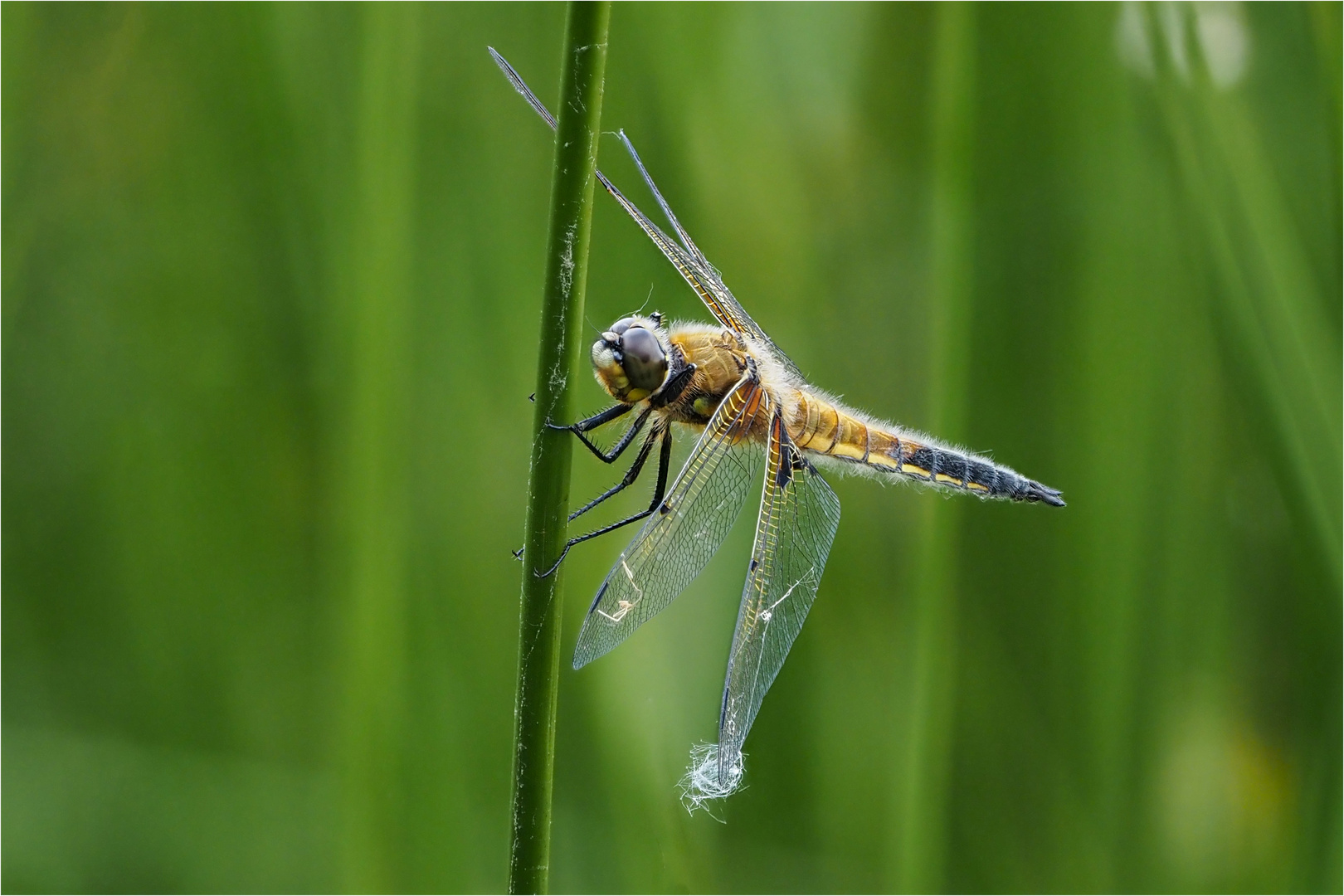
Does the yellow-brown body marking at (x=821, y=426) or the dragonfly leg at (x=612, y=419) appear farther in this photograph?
the yellow-brown body marking at (x=821, y=426)

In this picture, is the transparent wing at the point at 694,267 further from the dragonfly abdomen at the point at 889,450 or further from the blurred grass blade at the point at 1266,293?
the blurred grass blade at the point at 1266,293

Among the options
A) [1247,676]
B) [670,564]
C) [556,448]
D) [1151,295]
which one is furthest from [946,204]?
[556,448]

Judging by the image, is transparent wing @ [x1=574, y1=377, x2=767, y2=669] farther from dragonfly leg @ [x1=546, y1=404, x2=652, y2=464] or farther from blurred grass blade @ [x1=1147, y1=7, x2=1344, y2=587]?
blurred grass blade @ [x1=1147, y1=7, x2=1344, y2=587]

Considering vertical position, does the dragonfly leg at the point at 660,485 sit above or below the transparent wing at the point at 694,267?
below

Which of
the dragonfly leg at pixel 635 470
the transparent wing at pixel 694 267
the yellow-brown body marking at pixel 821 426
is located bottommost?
the dragonfly leg at pixel 635 470

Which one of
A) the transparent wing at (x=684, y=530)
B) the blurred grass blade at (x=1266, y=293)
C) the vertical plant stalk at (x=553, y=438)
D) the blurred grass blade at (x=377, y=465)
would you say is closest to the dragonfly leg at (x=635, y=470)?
the transparent wing at (x=684, y=530)

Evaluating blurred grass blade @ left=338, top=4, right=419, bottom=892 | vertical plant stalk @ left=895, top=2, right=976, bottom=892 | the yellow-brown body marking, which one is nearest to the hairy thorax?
the yellow-brown body marking

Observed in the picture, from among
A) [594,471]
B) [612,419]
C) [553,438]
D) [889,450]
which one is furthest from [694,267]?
[553,438]
